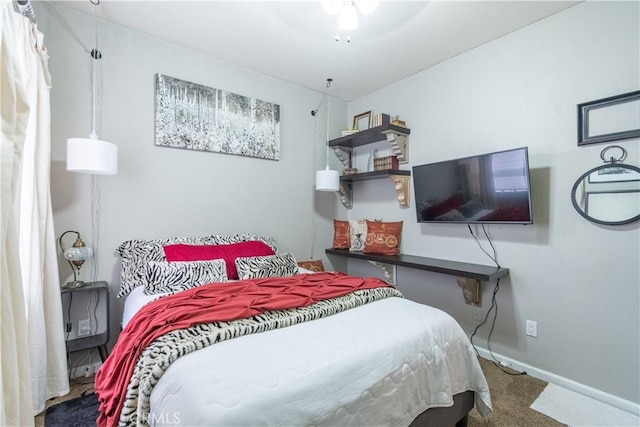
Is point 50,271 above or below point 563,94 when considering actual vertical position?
below

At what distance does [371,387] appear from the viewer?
1.11 meters

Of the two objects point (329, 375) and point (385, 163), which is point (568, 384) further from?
point (385, 163)

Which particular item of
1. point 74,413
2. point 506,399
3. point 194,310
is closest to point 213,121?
point 194,310

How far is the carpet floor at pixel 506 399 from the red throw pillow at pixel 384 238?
4.13 ft

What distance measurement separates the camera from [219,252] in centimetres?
240

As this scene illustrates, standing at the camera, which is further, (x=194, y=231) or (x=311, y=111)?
(x=311, y=111)

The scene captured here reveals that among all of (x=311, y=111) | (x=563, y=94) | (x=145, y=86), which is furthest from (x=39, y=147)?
(x=563, y=94)

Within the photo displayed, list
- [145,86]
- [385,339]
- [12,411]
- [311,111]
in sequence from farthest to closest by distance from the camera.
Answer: [311,111], [145,86], [385,339], [12,411]

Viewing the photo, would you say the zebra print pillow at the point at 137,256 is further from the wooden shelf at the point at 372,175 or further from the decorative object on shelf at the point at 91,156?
the wooden shelf at the point at 372,175

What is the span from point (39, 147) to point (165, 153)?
2.80ft

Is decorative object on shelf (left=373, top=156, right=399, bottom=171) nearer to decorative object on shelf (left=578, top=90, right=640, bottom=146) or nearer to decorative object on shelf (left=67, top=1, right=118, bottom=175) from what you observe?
decorative object on shelf (left=578, top=90, right=640, bottom=146)

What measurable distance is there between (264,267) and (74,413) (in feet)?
4.47

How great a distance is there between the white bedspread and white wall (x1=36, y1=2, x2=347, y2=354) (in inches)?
68.6

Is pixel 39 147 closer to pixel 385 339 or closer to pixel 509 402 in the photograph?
pixel 385 339
